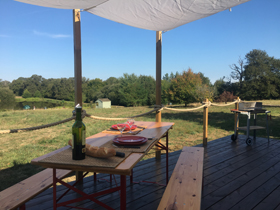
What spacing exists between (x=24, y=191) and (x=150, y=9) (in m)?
2.41

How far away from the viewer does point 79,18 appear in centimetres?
239

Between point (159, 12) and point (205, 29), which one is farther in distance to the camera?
point (205, 29)

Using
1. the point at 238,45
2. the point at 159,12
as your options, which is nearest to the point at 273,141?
the point at 159,12

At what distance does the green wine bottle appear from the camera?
1.13 m

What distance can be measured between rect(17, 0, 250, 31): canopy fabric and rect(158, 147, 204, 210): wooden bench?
189 cm

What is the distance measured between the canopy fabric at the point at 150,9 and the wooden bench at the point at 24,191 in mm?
1697

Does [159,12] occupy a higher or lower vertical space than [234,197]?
higher

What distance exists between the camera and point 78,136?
3.74 ft

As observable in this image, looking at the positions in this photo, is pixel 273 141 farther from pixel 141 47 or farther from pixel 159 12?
pixel 141 47

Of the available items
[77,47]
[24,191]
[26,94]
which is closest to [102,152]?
[24,191]

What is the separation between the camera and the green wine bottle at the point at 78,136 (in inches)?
44.5

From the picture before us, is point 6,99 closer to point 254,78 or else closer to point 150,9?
point 150,9

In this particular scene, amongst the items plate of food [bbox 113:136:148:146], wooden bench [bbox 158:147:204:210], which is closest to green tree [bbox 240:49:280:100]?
wooden bench [bbox 158:147:204:210]

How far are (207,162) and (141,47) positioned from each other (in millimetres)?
39844
